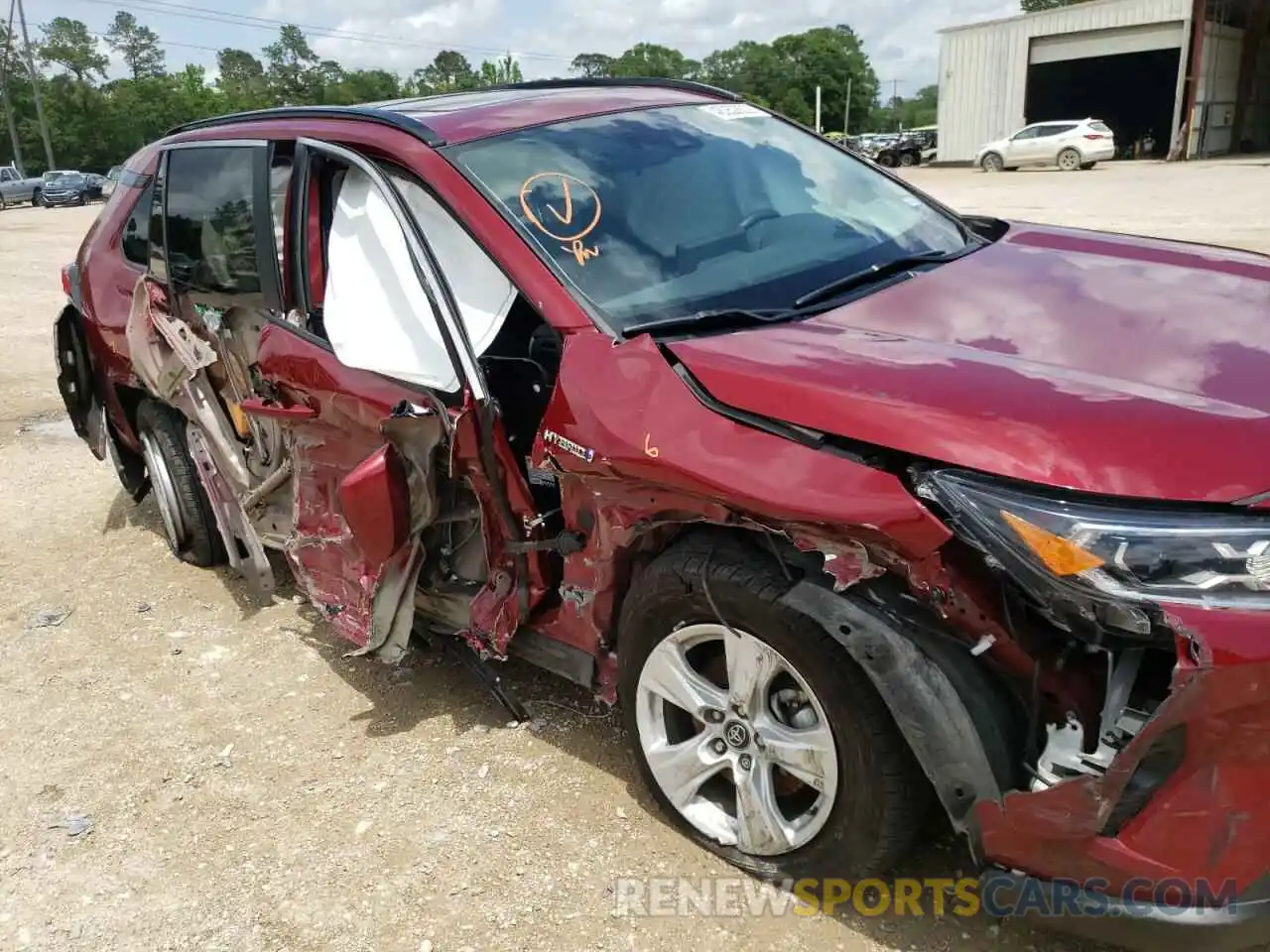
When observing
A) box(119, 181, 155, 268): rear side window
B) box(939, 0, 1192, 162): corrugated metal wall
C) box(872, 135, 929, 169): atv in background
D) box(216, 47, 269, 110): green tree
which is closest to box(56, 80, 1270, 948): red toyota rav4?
box(119, 181, 155, 268): rear side window

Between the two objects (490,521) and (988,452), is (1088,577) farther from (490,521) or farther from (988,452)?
(490,521)

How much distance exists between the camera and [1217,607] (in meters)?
1.64

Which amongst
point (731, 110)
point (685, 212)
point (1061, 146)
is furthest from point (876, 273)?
point (1061, 146)

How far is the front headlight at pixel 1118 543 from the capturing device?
1.66m

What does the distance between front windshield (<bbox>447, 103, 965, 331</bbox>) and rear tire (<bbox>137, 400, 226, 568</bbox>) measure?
7.55ft

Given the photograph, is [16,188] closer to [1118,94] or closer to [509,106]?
[1118,94]

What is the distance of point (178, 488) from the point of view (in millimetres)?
4484

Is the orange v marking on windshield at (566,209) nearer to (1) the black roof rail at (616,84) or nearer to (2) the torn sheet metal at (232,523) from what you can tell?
(1) the black roof rail at (616,84)

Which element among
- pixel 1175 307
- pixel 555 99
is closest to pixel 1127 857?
pixel 1175 307

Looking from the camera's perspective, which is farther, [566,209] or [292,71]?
[292,71]

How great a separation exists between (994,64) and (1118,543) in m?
38.0

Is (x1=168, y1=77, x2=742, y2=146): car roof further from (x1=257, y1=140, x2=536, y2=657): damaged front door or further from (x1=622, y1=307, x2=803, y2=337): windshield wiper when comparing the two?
(x1=622, y1=307, x2=803, y2=337): windshield wiper

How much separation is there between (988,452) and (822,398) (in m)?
0.35

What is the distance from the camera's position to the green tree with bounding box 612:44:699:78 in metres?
92.1
